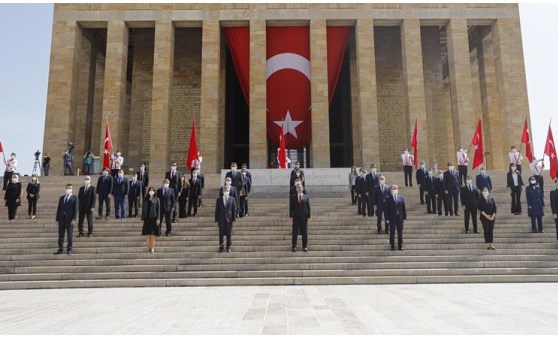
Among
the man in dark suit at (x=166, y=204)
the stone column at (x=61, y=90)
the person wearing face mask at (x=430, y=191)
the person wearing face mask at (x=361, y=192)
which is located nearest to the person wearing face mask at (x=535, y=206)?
the person wearing face mask at (x=430, y=191)

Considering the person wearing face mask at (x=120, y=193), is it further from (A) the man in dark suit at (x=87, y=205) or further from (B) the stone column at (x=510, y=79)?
(B) the stone column at (x=510, y=79)

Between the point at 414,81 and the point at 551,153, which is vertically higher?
the point at 414,81

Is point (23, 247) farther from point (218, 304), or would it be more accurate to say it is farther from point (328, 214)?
point (328, 214)

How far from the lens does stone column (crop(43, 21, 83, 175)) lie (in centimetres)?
2158

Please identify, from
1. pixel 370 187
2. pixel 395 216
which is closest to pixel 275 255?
pixel 395 216

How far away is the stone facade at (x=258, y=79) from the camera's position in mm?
22062

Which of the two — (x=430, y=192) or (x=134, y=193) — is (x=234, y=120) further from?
(x=430, y=192)

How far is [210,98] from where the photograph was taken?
73.3ft

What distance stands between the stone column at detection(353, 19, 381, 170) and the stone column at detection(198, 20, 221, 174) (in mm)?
7916

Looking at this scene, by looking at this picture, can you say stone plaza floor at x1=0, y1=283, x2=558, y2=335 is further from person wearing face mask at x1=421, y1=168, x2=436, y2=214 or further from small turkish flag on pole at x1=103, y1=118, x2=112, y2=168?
small turkish flag on pole at x1=103, y1=118, x2=112, y2=168

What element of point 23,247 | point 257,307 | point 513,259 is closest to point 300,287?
point 257,307

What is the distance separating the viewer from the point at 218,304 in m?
5.41

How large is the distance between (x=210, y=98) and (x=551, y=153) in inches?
625

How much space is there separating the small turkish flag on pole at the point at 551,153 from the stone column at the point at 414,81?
8.10m
